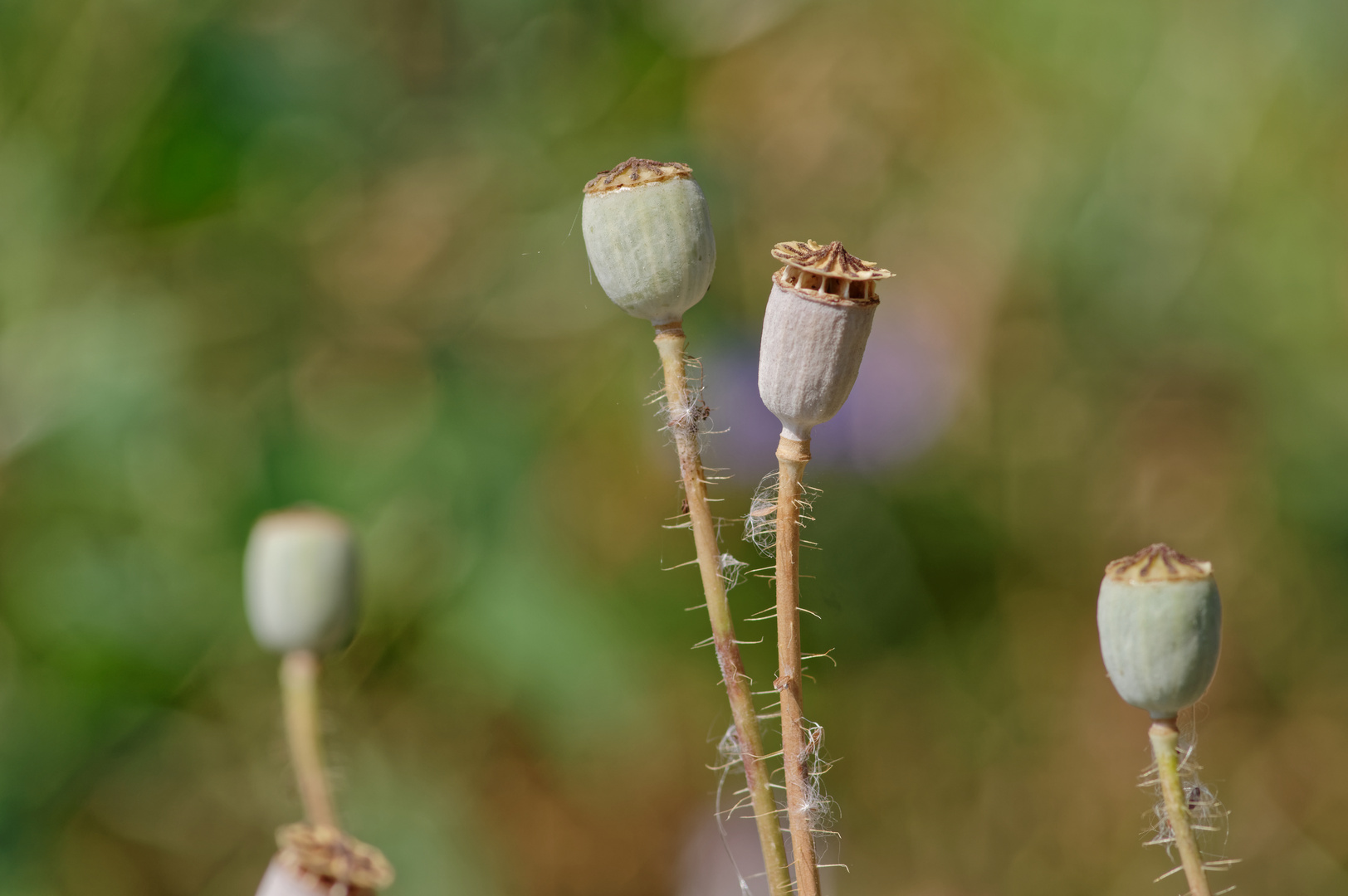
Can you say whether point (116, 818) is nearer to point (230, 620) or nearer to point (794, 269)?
point (230, 620)

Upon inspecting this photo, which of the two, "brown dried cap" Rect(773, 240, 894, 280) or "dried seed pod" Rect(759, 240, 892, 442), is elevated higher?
"brown dried cap" Rect(773, 240, 894, 280)

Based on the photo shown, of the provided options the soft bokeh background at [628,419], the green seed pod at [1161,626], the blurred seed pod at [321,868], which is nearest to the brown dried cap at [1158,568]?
the green seed pod at [1161,626]

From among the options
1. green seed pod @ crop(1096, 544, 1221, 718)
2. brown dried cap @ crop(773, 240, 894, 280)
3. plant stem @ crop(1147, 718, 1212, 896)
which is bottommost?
plant stem @ crop(1147, 718, 1212, 896)

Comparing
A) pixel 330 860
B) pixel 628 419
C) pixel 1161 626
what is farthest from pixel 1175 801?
pixel 628 419

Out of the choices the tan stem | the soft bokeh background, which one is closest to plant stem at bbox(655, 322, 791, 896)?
the tan stem

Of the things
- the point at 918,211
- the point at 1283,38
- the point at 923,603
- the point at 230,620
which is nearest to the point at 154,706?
the point at 230,620

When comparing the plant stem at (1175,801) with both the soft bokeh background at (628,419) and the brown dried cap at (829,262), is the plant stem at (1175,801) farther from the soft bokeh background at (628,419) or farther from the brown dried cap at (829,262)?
the soft bokeh background at (628,419)

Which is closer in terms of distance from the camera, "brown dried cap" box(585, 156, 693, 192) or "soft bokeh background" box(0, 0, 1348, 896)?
"brown dried cap" box(585, 156, 693, 192)

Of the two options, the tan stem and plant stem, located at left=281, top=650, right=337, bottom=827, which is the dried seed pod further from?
plant stem, located at left=281, top=650, right=337, bottom=827
